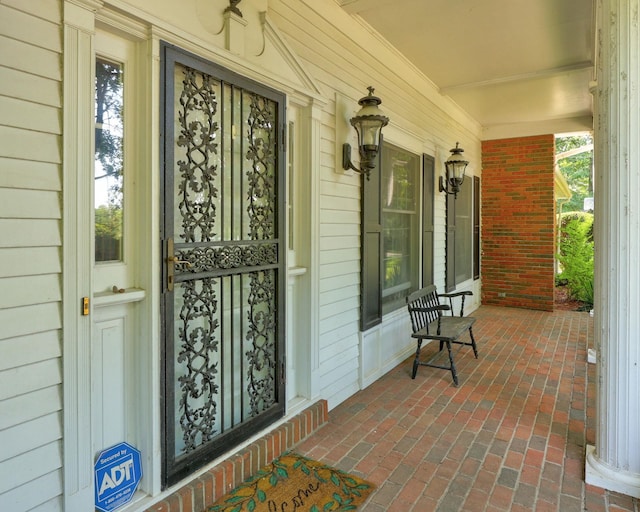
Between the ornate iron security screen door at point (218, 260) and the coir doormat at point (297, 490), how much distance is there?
0.23 meters

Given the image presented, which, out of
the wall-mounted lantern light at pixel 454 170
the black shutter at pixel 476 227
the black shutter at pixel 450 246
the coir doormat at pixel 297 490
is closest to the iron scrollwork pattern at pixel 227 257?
the coir doormat at pixel 297 490

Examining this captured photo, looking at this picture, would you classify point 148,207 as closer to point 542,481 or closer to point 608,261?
point 608,261

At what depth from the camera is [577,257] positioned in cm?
792

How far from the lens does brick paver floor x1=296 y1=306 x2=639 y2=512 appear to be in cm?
209

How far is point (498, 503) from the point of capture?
2033 millimetres

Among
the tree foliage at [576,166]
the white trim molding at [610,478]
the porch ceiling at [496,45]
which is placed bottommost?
the white trim molding at [610,478]

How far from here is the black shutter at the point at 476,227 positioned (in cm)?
716

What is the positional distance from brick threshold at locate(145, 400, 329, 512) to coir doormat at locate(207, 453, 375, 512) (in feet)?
0.14

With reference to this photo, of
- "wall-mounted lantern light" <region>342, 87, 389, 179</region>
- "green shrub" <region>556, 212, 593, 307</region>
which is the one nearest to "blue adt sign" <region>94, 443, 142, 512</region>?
"wall-mounted lantern light" <region>342, 87, 389, 179</region>

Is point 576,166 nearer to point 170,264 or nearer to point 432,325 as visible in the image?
point 432,325

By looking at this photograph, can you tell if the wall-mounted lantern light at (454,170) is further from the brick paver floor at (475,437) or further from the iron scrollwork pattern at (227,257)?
the iron scrollwork pattern at (227,257)

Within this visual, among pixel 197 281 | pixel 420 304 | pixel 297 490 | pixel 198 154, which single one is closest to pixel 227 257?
pixel 197 281

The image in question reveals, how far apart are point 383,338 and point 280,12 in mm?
2758

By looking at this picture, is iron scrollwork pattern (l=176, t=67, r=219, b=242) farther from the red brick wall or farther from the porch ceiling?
the red brick wall
